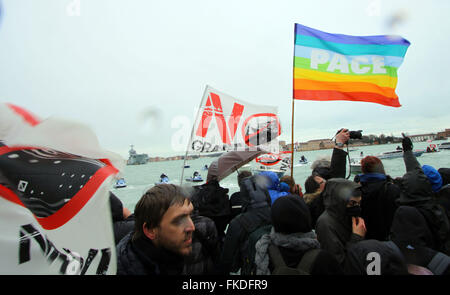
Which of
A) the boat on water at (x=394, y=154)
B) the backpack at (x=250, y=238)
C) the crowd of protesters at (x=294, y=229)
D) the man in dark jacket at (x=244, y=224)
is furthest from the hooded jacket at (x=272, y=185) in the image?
the boat on water at (x=394, y=154)

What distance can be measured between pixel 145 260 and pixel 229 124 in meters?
3.05

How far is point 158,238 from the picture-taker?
1.48 metres

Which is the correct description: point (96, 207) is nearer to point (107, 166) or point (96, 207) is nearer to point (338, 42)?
point (107, 166)

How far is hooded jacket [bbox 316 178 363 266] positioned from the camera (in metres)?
1.89

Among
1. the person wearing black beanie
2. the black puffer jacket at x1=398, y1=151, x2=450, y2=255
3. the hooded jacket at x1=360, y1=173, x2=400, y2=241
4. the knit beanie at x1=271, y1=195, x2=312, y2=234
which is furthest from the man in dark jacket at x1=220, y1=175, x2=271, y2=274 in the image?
the black puffer jacket at x1=398, y1=151, x2=450, y2=255

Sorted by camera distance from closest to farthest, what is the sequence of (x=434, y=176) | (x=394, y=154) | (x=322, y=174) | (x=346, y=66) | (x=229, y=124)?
(x=434, y=176)
(x=322, y=174)
(x=229, y=124)
(x=346, y=66)
(x=394, y=154)

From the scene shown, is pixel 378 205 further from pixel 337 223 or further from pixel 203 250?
pixel 203 250

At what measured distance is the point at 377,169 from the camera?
265cm

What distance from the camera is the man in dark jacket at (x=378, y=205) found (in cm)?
256

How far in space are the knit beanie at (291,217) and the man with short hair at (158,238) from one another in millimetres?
643

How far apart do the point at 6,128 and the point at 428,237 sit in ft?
10.4

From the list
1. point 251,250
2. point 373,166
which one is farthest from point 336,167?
point 251,250

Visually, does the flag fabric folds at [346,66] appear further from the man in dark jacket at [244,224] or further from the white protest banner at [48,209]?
the white protest banner at [48,209]
